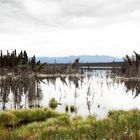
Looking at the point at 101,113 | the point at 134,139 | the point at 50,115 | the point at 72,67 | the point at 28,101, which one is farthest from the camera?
the point at 72,67

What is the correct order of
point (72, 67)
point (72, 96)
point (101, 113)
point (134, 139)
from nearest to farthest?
1. point (134, 139)
2. point (101, 113)
3. point (72, 96)
4. point (72, 67)

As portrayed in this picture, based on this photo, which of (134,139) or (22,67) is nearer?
(134,139)

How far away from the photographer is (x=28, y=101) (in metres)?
27.4

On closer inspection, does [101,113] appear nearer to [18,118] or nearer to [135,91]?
[18,118]

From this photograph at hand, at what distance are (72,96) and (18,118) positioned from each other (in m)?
15.5

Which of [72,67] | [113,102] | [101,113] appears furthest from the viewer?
[72,67]

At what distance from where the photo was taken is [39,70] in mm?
70500

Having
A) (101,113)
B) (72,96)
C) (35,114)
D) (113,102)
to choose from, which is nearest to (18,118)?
(35,114)

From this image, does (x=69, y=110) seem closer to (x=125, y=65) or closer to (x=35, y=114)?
(x=35, y=114)

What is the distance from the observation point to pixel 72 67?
84750 mm

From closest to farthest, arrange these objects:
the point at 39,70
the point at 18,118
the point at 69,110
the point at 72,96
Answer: the point at 18,118
the point at 69,110
the point at 72,96
the point at 39,70

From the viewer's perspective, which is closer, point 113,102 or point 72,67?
point 113,102

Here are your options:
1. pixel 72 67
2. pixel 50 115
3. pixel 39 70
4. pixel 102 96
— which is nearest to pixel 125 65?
pixel 39 70

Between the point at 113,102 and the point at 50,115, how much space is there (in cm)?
1151
